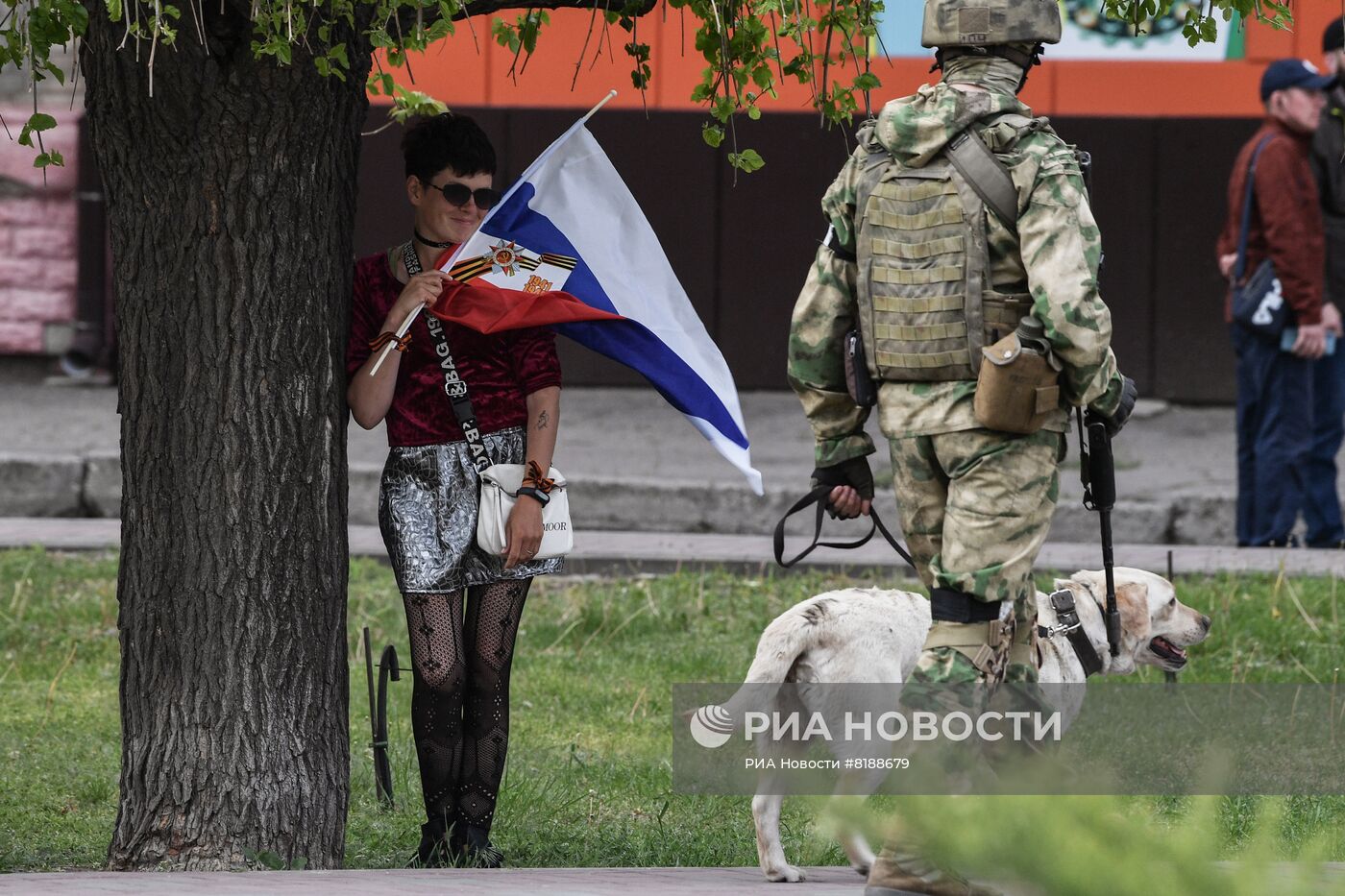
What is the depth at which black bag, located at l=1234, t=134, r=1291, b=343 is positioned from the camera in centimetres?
877

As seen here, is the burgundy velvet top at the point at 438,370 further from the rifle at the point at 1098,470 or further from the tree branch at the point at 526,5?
the rifle at the point at 1098,470

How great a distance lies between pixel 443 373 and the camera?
14.0ft

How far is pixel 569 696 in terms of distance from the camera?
6.34 metres

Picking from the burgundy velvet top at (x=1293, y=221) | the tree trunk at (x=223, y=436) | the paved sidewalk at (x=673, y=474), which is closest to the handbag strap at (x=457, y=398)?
the tree trunk at (x=223, y=436)

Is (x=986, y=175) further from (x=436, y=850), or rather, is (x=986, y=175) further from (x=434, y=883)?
(x=436, y=850)

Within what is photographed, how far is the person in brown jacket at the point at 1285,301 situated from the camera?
8680 mm

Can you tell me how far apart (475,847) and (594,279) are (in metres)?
1.38

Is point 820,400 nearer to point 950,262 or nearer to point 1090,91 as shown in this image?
point 950,262

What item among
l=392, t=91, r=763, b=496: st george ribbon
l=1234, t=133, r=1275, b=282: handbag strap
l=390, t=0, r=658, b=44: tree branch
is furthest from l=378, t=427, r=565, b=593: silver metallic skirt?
l=1234, t=133, r=1275, b=282: handbag strap

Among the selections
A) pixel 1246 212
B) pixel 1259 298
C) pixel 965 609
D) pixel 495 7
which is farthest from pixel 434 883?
pixel 1246 212

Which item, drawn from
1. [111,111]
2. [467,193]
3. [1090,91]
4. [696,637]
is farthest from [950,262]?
[1090,91]

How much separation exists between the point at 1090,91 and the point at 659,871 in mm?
9329

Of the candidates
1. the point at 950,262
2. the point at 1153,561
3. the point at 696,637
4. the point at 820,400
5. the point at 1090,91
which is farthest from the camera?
the point at 1090,91

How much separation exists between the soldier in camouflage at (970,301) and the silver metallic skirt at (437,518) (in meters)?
0.97
